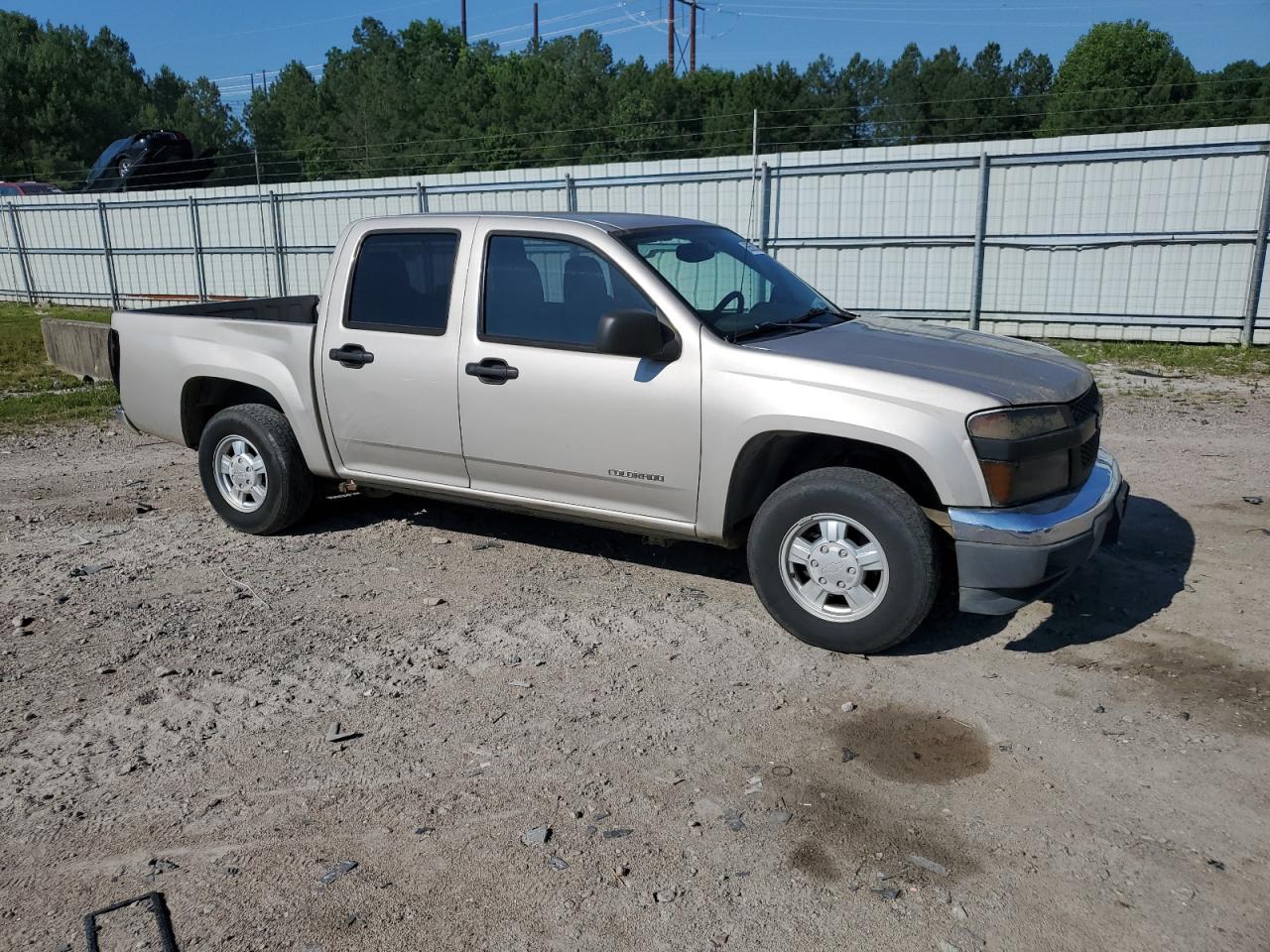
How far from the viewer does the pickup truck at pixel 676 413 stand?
4125 millimetres

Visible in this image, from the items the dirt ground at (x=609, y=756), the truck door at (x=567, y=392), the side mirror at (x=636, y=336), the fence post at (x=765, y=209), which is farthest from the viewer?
the fence post at (x=765, y=209)

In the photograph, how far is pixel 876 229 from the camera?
571 inches

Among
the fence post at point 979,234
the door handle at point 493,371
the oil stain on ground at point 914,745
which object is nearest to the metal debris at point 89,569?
the door handle at point 493,371

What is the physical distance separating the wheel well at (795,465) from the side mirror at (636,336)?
570 millimetres

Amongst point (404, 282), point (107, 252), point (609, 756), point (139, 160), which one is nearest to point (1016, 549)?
point (609, 756)

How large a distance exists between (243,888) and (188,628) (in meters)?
2.15

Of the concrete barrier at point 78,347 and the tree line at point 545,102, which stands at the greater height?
the tree line at point 545,102

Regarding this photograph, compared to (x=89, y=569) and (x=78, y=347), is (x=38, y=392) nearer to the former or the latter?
(x=78, y=347)

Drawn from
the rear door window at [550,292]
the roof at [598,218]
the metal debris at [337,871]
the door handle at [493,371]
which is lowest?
the metal debris at [337,871]

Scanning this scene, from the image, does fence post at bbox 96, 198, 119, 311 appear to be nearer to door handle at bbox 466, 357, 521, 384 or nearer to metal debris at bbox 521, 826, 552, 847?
door handle at bbox 466, 357, 521, 384

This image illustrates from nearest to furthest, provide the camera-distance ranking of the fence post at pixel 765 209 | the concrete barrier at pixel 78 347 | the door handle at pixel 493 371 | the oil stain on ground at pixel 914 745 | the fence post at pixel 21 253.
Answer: the oil stain on ground at pixel 914 745
the door handle at pixel 493 371
the concrete barrier at pixel 78 347
the fence post at pixel 765 209
the fence post at pixel 21 253

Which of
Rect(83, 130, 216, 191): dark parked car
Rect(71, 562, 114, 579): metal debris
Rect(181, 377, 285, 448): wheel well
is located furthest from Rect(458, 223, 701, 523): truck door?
Rect(83, 130, 216, 191): dark parked car

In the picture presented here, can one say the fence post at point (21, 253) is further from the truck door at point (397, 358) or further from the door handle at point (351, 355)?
the door handle at point (351, 355)

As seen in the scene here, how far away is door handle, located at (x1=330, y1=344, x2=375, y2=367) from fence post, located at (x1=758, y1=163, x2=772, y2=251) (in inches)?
403
